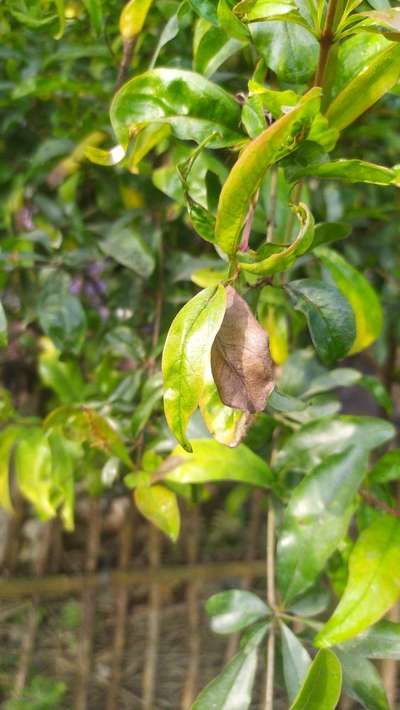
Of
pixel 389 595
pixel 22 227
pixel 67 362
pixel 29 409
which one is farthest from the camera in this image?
pixel 29 409

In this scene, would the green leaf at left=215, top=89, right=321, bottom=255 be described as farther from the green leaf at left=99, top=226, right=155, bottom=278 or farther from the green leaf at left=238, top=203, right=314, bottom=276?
the green leaf at left=99, top=226, right=155, bottom=278

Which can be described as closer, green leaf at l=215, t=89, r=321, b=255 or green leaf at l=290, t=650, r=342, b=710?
green leaf at l=215, t=89, r=321, b=255

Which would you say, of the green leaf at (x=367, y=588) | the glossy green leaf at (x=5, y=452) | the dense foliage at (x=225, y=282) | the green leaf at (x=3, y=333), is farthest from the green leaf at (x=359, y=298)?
the glossy green leaf at (x=5, y=452)

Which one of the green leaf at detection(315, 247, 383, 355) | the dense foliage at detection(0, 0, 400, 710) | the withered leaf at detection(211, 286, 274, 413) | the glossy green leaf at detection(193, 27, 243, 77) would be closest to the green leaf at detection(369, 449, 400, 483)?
the dense foliage at detection(0, 0, 400, 710)

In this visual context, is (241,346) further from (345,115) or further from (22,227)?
(22,227)

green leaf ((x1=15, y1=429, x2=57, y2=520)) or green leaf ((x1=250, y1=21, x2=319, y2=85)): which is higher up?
green leaf ((x1=250, y1=21, x2=319, y2=85))

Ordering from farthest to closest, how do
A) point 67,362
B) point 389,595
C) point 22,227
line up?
point 22,227 < point 67,362 < point 389,595

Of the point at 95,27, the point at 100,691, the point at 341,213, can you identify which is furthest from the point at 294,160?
the point at 100,691
